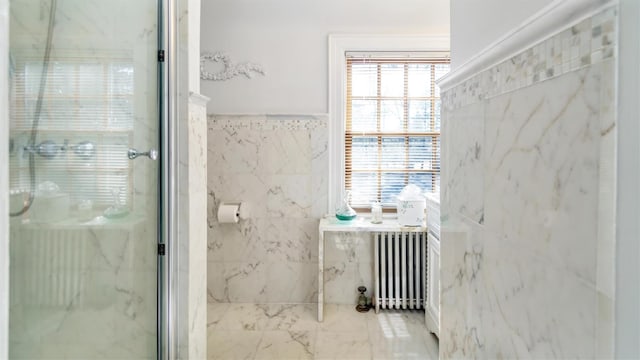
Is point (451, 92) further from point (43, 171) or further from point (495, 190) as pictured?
point (43, 171)

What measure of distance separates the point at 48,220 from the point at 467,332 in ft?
4.07

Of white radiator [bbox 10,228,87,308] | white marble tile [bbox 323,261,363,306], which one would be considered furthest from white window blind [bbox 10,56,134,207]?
white marble tile [bbox 323,261,363,306]

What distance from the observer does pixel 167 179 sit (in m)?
1.59

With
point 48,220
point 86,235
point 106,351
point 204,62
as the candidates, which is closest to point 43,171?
point 48,220

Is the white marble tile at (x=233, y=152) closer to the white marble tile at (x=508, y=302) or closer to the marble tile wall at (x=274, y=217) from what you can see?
the marble tile wall at (x=274, y=217)

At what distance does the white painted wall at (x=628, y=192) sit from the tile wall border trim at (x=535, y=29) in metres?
0.08

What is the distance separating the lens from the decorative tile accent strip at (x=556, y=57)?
0.60m

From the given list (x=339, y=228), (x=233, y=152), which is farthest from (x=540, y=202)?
(x=233, y=152)

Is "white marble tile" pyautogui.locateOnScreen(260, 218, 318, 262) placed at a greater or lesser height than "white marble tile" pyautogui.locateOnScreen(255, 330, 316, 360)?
greater

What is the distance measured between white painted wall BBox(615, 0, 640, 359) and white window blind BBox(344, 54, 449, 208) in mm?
2645

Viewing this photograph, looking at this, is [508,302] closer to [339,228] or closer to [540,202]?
[540,202]

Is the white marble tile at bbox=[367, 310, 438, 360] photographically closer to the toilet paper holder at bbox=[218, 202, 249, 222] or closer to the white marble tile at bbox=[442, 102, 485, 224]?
the toilet paper holder at bbox=[218, 202, 249, 222]

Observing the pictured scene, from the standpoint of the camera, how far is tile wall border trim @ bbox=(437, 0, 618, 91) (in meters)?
0.65
